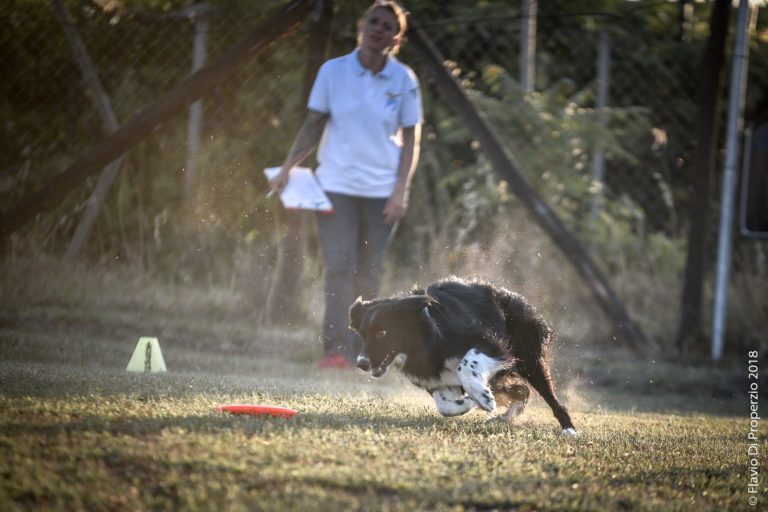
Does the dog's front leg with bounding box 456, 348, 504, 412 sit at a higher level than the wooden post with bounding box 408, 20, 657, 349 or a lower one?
lower

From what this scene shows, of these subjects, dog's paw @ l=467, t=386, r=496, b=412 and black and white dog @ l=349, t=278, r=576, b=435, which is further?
black and white dog @ l=349, t=278, r=576, b=435

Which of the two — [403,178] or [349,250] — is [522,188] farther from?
[349,250]

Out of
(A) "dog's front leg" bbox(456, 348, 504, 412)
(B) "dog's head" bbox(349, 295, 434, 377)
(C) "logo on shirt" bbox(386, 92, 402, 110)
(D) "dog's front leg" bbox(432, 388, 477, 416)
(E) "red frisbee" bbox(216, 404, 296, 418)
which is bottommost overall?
(D) "dog's front leg" bbox(432, 388, 477, 416)

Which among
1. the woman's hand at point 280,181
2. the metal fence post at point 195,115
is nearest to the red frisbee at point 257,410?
the woman's hand at point 280,181

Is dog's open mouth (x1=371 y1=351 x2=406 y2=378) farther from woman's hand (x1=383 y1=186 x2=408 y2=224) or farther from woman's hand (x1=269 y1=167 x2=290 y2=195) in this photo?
woman's hand (x1=269 y1=167 x2=290 y2=195)

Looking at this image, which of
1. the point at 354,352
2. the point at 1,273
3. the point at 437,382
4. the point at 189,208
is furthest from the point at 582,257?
the point at 1,273

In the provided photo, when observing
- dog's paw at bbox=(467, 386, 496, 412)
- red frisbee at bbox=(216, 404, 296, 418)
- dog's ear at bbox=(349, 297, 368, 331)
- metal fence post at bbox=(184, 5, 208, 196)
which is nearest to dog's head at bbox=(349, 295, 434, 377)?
dog's ear at bbox=(349, 297, 368, 331)

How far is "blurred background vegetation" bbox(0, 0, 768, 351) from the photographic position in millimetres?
8125

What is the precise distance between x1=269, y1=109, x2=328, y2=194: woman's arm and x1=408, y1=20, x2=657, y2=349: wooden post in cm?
159

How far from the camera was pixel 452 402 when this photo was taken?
5547 millimetres

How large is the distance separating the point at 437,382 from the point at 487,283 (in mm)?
733

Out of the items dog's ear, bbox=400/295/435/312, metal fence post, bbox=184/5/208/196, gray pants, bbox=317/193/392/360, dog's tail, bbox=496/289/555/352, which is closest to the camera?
dog's ear, bbox=400/295/435/312

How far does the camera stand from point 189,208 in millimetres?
9344

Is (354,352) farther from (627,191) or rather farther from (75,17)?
(627,191)
